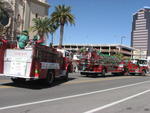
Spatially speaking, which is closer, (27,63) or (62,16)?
(27,63)

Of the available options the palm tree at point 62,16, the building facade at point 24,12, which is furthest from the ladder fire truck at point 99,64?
the building facade at point 24,12

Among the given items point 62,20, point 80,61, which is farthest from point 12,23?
point 80,61

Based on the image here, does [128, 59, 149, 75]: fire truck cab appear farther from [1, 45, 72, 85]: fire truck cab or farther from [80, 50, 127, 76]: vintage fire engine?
[1, 45, 72, 85]: fire truck cab

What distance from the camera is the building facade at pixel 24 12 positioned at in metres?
59.6

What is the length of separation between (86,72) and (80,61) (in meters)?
1.27

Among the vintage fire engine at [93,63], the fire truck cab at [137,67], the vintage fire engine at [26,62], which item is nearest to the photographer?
the vintage fire engine at [26,62]

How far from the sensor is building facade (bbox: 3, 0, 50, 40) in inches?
2345

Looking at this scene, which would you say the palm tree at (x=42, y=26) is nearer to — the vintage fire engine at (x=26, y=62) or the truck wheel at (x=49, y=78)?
→ the truck wheel at (x=49, y=78)

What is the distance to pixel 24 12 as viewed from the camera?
62562mm

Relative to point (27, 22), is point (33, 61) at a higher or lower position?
lower

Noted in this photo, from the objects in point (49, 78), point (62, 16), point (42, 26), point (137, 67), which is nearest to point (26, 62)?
point (49, 78)

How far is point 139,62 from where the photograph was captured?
36.9 metres

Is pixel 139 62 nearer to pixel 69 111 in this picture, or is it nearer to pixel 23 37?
pixel 23 37

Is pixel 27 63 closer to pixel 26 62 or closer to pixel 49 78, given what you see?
pixel 26 62
